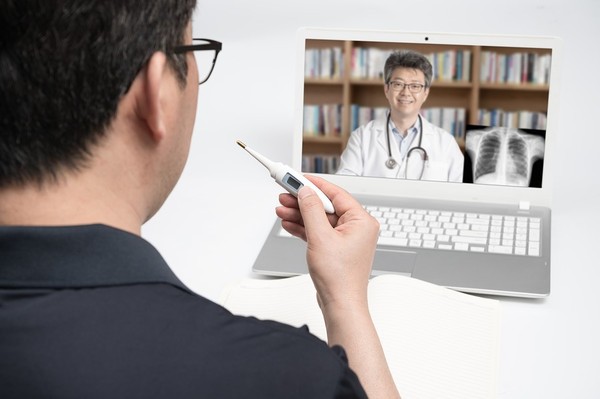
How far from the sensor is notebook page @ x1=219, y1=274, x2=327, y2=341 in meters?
1.09

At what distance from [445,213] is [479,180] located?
0.28 ft

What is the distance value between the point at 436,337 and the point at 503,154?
451 mm

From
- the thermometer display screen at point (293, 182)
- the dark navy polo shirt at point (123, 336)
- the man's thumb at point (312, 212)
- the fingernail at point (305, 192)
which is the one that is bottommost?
the dark navy polo shirt at point (123, 336)

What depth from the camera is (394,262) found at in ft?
4.15

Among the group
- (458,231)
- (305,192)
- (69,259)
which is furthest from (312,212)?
(458,231)

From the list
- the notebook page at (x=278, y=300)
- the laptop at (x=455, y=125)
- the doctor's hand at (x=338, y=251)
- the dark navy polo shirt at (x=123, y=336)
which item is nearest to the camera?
the dark navy polo shirt at (x=123, y=336)

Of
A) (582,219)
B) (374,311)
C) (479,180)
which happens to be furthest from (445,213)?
(374,311)

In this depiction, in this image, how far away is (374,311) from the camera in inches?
42.6

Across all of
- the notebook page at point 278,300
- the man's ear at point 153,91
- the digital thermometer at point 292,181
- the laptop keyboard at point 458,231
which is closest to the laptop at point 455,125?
the laptop keyboard at point 458,231

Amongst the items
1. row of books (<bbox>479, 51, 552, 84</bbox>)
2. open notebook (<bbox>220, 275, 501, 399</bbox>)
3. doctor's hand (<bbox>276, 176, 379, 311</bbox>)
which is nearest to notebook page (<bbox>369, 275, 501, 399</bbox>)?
open notebook (<bbox>220, 275, 501, 399</bbox>)

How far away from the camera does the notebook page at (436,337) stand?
1.00 m

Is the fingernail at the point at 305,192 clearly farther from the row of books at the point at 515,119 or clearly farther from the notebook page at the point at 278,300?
the row of books at the point at 515,119

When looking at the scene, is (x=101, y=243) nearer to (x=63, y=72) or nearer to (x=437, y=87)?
(x=63, y=72)

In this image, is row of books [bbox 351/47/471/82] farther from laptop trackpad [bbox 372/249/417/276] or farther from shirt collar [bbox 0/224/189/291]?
shirt collar [bbox 0/224/189/291]
